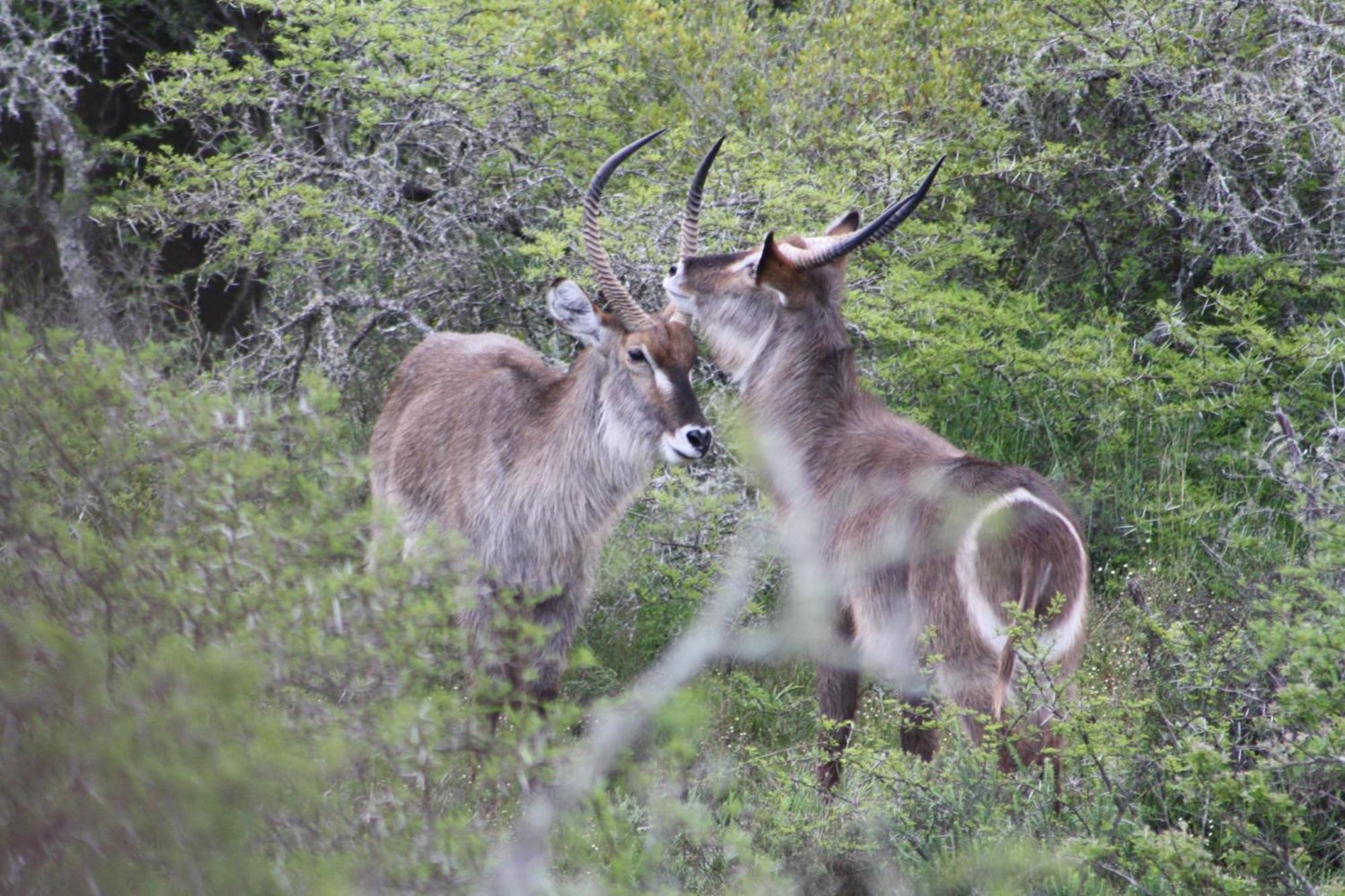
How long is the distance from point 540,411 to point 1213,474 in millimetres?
2763

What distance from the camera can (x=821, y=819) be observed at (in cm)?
370

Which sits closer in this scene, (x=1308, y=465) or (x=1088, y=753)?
(x=1088, y=753)

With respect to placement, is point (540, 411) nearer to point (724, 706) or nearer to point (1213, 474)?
point (724, 706)

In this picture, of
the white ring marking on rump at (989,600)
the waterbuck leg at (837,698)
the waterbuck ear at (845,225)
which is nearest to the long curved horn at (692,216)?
the waterbuck ear at (845,225)

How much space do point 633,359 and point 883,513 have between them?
1068 mm

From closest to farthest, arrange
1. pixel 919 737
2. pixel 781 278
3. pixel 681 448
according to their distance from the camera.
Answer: pixel 919 737
pixel 681 448
pixel 781 278

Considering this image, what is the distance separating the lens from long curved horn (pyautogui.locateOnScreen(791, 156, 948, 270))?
4.22 meters

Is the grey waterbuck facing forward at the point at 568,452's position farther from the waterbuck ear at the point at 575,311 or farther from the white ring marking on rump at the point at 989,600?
the white ring marking on rump at the point at 989,600

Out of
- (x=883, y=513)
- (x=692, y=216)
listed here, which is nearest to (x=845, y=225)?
(x=692, y=216)

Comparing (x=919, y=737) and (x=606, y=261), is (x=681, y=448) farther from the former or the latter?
(x=919, y=737)

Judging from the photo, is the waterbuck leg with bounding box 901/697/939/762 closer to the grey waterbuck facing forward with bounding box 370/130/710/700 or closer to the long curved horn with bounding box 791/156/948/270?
the grey waterbuck facing forward with bounding box 370/130/710/700

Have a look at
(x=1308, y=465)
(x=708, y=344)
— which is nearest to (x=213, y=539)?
(x=708, y=344)

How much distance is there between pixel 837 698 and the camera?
4145 millimetres

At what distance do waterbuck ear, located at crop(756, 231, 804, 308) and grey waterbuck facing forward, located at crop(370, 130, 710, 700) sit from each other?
1.11 feet
